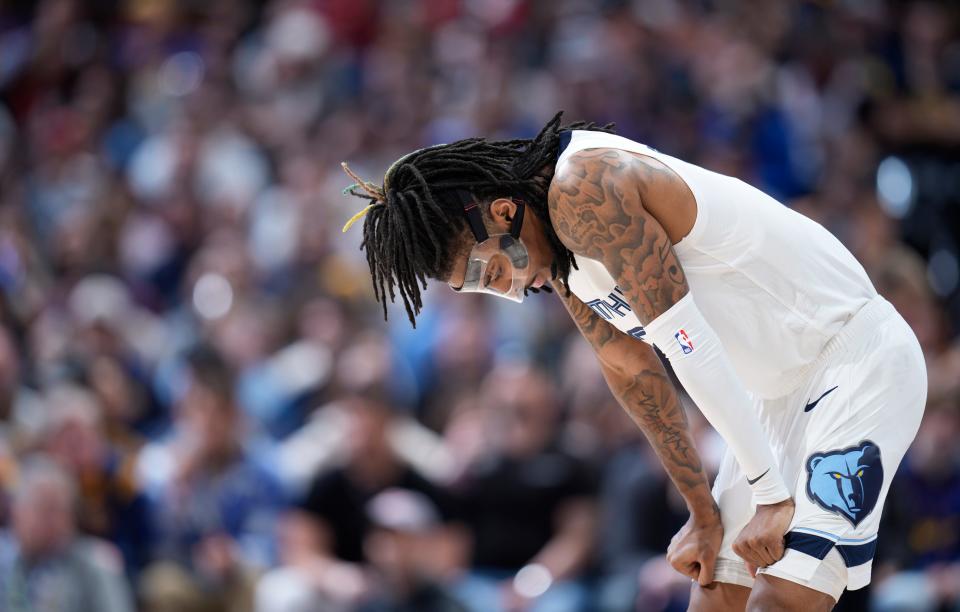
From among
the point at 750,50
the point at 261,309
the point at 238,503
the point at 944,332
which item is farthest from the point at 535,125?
the point at 238,503

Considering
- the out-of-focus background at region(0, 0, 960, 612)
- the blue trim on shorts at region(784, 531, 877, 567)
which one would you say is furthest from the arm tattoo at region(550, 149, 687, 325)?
the out-of-focus background at region(0, 0, 960, 612)

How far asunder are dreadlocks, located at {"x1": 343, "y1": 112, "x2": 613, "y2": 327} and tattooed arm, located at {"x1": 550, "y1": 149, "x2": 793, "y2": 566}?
0.19 metres

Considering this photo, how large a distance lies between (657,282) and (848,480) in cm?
80

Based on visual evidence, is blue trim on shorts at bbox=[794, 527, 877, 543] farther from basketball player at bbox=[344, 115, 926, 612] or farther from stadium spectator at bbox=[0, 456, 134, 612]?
stadium spectator at bbox=[0, 456, 134, 612]

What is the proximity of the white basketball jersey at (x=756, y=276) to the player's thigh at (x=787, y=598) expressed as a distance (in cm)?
69

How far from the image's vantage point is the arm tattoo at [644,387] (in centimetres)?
443

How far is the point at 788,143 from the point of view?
1008 cm

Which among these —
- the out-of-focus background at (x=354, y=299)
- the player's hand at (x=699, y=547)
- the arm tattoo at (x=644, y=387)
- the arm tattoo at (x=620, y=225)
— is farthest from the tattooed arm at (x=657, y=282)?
the out-of-focus background at (x=354, y=299)

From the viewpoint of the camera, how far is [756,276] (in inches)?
159

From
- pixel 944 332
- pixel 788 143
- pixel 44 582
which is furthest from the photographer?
pixel 788 143

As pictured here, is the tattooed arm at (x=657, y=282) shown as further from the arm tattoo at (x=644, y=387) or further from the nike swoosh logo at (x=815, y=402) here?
the arm tattoo at (x=644, y=387)

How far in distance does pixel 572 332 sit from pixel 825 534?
5471 millimetres

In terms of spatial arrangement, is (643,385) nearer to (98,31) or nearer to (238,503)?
(238,503)

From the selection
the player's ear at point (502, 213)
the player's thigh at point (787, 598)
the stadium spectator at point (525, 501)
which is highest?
the player's ear at point (502, 213)
